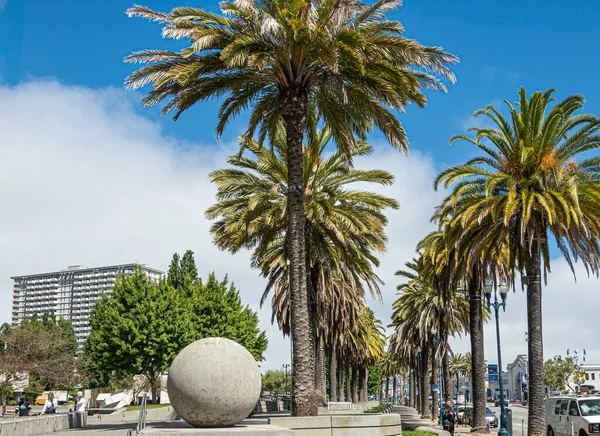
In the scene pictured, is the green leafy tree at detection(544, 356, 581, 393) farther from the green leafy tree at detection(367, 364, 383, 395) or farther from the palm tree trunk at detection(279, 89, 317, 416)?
the palm tree trunk at detection(279, 89, 317, 416)

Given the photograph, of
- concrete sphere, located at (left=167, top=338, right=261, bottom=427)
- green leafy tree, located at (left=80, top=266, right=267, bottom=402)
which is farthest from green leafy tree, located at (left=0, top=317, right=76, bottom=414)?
concrete sphere, located at (left=167, top=338, right=261, bottom=427)

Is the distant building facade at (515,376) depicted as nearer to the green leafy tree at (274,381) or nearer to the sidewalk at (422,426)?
the green leafy tree at (274,381)

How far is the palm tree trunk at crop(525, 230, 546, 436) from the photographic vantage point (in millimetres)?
22016

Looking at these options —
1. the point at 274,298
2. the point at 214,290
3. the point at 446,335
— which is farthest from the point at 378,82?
the point at 214,290

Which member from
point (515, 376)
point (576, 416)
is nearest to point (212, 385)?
point (576, 416)

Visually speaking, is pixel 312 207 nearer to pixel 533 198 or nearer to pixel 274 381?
pixel 533 198

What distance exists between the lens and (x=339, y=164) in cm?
2541

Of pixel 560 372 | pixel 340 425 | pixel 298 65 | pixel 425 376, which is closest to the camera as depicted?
pixel 340 425

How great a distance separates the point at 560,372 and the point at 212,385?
101 metres

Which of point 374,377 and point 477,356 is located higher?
point 477,356

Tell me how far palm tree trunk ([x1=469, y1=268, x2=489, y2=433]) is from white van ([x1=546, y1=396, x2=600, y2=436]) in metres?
4.91

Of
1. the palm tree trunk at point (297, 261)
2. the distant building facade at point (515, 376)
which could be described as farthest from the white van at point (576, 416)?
the distant building facade at point (515, 376)

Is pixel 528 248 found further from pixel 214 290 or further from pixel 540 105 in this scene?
pixel 214 290

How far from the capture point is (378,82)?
1698cm
